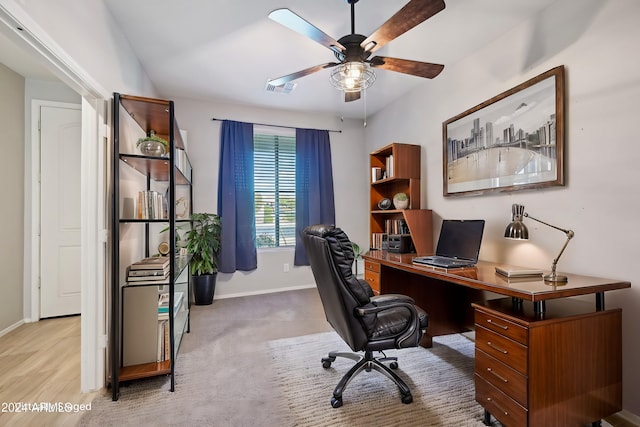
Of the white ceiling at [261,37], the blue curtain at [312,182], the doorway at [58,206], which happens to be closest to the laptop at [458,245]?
the white ceiling at [261,37]

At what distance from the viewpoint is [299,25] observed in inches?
59.1

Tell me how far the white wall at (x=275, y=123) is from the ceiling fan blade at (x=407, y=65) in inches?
95.5

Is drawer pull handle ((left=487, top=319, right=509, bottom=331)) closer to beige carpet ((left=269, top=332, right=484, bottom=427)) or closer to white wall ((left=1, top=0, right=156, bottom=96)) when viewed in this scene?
beige carpet ((left=269, top=332, right=484, bottom=427))

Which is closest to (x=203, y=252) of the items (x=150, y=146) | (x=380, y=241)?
(x=150, y=146)

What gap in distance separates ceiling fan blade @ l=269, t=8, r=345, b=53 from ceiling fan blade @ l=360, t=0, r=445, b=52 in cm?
20

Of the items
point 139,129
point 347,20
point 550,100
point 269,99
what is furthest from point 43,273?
point 550,100

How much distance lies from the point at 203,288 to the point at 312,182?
209cm

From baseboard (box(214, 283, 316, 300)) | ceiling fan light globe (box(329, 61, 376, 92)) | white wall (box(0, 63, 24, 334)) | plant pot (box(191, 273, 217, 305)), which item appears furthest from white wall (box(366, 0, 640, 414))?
white wall (box(0, 63, 24, 334))

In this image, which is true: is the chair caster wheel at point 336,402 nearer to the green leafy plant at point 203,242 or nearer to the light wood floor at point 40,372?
the light wood floor at point 40,372

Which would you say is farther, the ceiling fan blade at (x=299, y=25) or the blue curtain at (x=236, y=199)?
the blue curtain at (x=236, y=199)

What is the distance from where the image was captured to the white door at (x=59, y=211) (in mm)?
2963

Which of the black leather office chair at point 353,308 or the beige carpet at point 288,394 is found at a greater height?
the black leather office chair at point 353,308

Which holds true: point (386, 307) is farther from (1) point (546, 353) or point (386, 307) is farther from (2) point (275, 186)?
(2) point (275, 186)

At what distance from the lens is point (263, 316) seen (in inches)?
124
